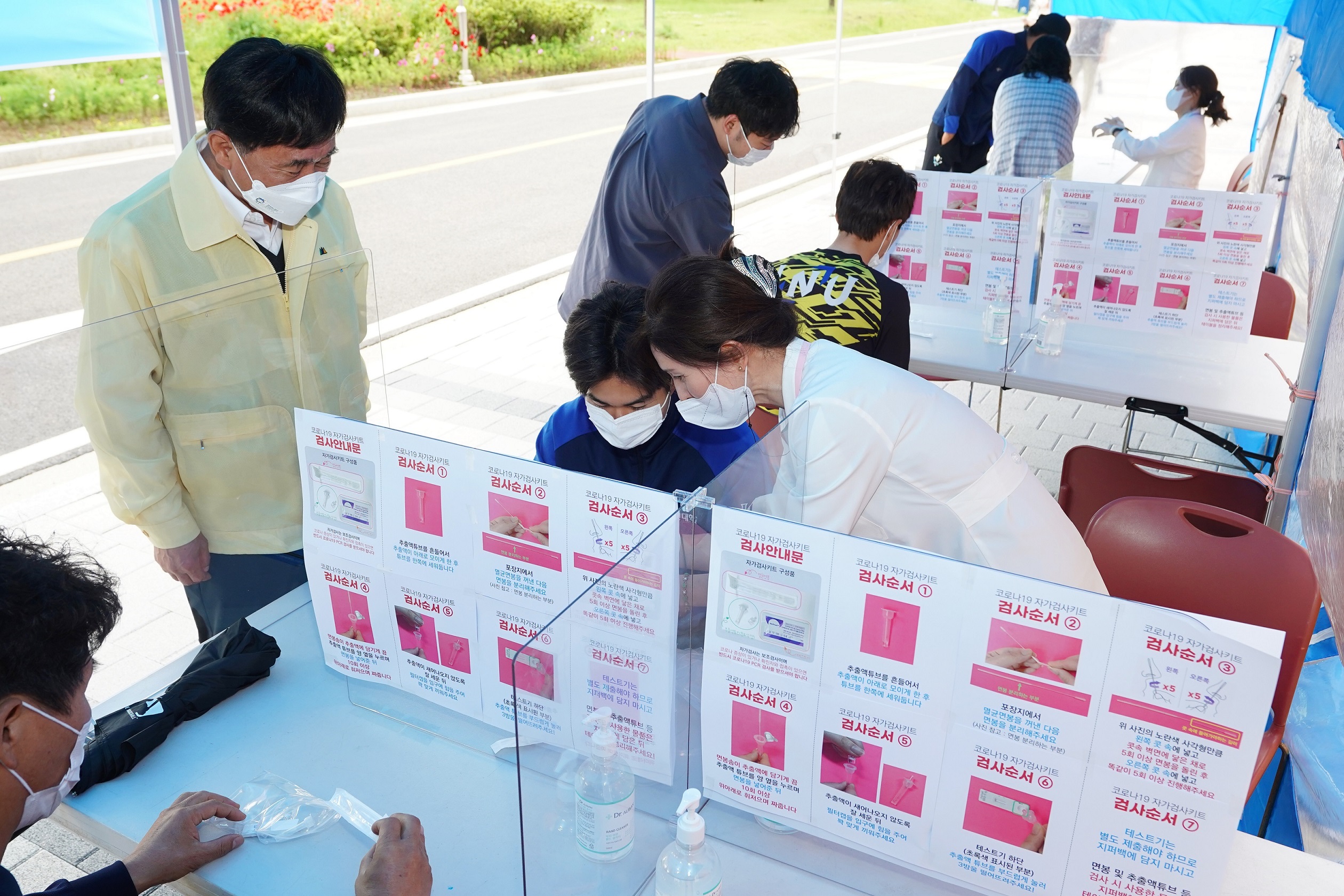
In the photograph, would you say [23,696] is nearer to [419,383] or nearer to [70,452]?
[70,452]

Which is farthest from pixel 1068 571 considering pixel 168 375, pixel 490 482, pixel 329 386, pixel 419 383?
pixel 419 383

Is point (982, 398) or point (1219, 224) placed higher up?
point (1219, 224)

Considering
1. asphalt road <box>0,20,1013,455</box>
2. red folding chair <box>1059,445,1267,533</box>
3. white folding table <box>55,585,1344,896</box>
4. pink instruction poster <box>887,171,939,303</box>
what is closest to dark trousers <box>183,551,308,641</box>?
white folding table <box>55,585,1344,896</box>

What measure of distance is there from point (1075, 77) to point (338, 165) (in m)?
7.55

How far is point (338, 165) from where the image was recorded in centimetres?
934

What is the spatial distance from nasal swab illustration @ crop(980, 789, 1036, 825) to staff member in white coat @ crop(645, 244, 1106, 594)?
51 centimetres

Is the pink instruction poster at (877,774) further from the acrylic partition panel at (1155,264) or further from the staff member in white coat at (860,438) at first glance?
the acrylic partition panel at (1155,264)

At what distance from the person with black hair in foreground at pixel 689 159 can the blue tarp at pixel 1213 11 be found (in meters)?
4.53

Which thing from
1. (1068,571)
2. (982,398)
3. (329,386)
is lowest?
(982,398)

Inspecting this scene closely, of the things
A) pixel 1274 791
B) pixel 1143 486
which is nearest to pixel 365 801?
pixel 1274 791

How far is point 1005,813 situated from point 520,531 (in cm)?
71

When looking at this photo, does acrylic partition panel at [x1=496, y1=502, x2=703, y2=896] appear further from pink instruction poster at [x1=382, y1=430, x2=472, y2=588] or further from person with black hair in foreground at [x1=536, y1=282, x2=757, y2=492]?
person with black hair in foreground at [x1=536, y1=282, x2=757, y2=492]

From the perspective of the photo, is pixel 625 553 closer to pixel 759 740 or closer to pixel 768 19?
pixel 759 740

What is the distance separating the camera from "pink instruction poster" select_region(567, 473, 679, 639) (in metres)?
1.21
